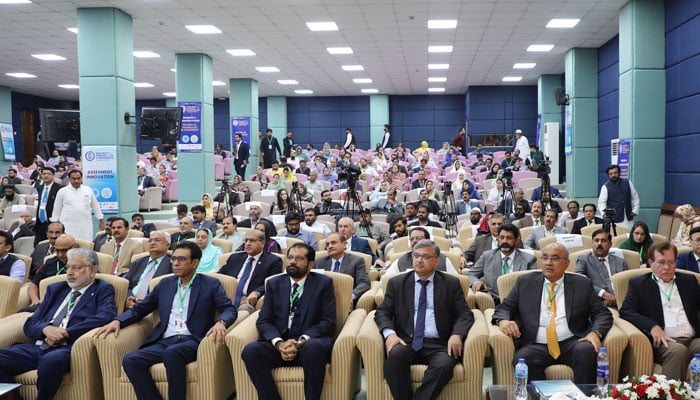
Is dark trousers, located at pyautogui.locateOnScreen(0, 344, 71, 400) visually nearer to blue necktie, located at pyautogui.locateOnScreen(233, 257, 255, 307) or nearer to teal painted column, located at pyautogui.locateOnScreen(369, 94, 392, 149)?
blue necktie, located at pyautogui.locateOnScreen(233, 257, 255, 307)

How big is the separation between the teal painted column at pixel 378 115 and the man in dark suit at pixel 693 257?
2060 centimetres

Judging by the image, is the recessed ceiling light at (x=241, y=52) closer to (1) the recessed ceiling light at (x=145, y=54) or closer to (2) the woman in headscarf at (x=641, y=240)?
(1) the recessed ceiling light at (x=145, y=54)

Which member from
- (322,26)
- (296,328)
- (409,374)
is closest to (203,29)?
(322,26)

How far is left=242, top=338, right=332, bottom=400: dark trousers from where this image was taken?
3.96 meters

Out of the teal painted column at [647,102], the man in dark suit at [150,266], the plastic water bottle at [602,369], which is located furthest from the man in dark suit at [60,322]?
the teal painted column at [647,102]

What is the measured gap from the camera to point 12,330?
14.7 feet

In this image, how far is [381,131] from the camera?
83.7 ft

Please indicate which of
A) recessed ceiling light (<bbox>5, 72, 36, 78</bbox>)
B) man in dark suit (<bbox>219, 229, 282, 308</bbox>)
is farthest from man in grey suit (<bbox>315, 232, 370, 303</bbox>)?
recessed ceiling light (<bbox>5, 72, 36, 78</bbox>)

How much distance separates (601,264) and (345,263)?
2148 mm

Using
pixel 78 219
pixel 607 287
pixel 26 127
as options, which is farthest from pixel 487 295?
pixel 26 127

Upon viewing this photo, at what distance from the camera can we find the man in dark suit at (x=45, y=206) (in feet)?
27.9

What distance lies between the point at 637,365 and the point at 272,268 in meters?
2.96

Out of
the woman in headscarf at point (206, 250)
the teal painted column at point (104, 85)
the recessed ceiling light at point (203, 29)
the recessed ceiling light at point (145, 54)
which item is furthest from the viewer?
the recessed ceiling light at point (145, 54)

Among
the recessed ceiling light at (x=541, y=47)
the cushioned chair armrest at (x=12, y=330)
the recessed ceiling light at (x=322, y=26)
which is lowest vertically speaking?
the cushioned chair armrest at (x=12, y=330)
